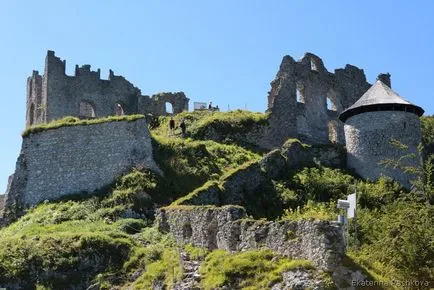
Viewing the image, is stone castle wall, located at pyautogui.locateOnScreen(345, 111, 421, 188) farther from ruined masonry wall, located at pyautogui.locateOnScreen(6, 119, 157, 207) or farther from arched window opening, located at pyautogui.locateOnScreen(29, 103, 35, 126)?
arched window opening, located at pyautogui.locateOnScreen(29, 103, 35, 126)

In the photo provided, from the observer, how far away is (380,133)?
4222 cm

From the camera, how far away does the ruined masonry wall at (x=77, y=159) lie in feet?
121

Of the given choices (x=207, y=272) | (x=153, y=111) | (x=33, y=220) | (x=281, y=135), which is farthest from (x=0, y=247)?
(x=153, y=111)

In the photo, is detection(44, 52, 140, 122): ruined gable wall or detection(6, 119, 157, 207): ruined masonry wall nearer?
detection(6, 119, 157, 207): ruined masonry wall

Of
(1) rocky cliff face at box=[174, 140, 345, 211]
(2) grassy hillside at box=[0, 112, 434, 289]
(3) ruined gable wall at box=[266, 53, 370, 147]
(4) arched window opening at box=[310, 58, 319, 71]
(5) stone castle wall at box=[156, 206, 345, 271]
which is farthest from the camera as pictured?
(4) arched window opening at box=[310, 58, 319, 71]

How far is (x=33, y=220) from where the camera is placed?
34562mm

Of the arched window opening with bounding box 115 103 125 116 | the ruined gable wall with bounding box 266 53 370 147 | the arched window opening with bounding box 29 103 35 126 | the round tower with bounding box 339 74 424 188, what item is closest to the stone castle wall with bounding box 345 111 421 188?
the round tower with bounding box 339 74 424 188

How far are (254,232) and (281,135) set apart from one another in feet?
78.9

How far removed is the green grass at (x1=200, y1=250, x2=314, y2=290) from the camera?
21.4 m

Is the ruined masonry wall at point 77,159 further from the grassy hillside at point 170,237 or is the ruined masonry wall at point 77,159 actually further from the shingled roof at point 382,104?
the shingled roof at point 382,104

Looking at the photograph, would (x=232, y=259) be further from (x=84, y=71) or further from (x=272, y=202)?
(x=84, y=71)

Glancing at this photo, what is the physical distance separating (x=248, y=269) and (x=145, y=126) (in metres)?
16.6

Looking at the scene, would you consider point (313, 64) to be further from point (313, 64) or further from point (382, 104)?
point (382, 104)

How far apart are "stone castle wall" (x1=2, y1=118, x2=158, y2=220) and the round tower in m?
11.8
